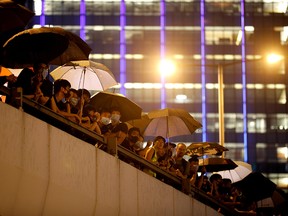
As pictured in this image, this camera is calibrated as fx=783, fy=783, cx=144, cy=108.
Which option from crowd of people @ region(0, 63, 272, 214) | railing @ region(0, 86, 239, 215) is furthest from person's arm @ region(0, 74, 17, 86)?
railing @ region(0, 86, 239, 215)

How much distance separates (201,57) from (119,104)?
67.4 m

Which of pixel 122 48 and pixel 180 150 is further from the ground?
pixel 122 48

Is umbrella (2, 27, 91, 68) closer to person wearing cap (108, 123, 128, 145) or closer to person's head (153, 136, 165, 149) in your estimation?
person wearing cap (108, 123, 128, 145)

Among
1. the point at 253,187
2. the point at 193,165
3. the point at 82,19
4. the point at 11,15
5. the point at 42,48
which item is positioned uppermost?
the point at 82,19

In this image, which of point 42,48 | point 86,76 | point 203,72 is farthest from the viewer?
point 203,72

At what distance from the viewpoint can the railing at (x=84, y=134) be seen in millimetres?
9578

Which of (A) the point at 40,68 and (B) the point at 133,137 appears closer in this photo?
(A) the point at 40,68

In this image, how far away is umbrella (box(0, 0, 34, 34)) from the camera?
400 inches

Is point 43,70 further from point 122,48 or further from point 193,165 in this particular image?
point 122,48

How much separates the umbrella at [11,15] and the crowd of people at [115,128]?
2.07ft

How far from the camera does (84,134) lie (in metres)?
11.1

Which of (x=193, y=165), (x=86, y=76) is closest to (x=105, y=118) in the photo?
(x=86, y=76)

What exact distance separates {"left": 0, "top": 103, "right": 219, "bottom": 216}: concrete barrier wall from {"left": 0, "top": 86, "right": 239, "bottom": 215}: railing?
0.17m

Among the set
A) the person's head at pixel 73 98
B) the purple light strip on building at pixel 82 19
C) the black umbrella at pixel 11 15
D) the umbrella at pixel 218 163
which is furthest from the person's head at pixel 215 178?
the purple light strip on building at pixel 82 19
